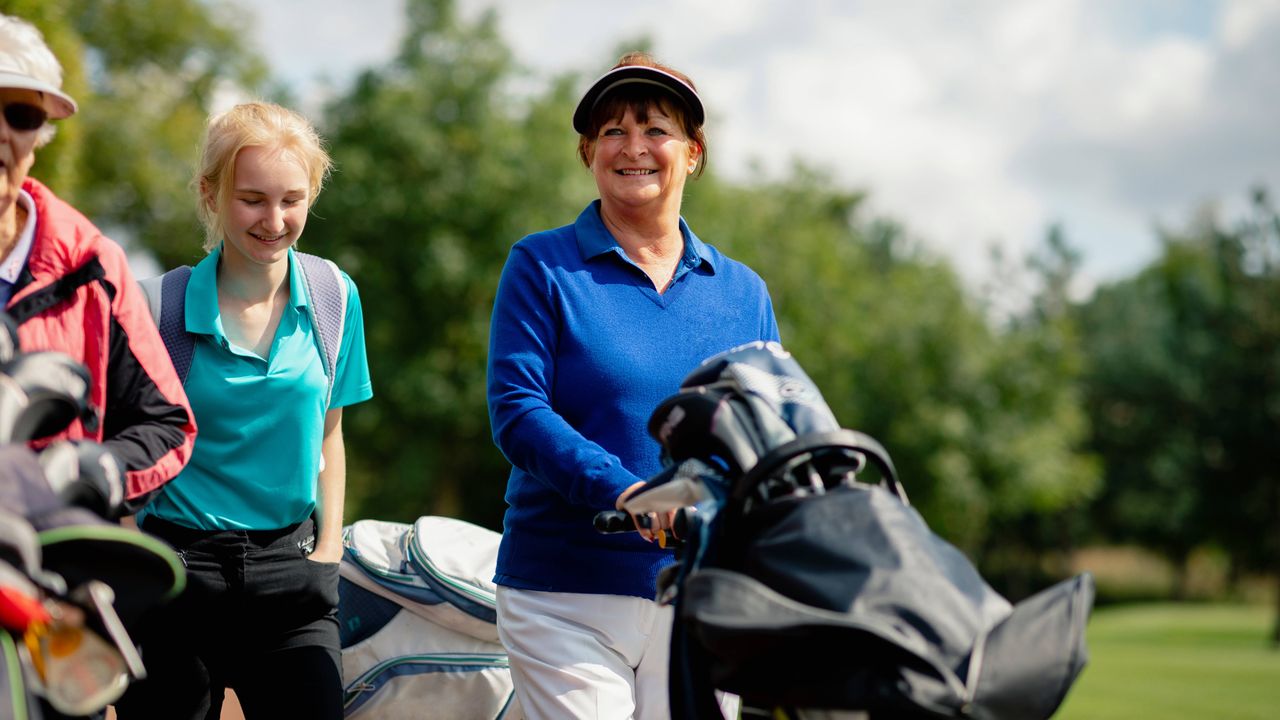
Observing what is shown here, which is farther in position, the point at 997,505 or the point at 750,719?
the point at 997,505

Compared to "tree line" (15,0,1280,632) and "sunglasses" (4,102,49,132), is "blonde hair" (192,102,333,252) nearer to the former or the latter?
"sunglasses" (4,102,49,132)

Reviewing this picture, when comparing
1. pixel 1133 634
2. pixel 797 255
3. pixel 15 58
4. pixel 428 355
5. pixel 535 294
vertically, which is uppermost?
pixel 797 255

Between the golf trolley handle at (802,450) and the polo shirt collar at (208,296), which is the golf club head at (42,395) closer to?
the polo shirt collar at (208,296)

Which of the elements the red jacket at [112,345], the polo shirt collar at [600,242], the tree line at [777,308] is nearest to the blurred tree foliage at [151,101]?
the tree line at [777,308]

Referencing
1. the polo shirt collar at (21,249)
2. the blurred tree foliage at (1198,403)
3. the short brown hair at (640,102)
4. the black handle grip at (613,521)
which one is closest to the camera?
the polo shirt collar at (21,249)

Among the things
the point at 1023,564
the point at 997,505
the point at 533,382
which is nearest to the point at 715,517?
the point at 533,382

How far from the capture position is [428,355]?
27422 mm

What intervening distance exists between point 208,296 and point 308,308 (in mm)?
273

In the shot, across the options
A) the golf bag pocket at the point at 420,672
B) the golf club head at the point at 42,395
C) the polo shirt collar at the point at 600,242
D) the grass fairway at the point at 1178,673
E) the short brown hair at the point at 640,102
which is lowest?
the grass fairway at the point at 1178,673

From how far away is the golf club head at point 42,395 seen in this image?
207 cm

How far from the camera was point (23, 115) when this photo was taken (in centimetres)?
235

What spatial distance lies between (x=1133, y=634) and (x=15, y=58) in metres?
34.4

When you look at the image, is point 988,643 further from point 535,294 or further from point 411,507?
point 411,507

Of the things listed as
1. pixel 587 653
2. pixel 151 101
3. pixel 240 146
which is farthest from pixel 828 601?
pixel 151 101
